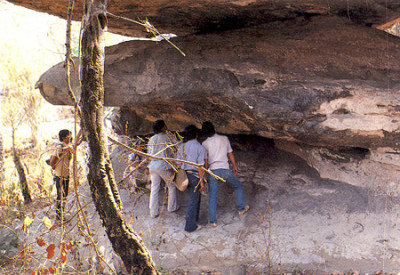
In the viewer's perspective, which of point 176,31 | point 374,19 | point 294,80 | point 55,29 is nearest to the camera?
point 294,80

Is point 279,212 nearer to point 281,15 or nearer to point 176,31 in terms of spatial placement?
point 281,15

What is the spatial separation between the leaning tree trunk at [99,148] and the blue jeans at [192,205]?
8.51 ft

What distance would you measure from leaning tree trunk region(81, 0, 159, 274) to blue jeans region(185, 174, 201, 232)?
259 centimetres

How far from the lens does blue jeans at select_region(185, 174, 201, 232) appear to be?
5758 mm

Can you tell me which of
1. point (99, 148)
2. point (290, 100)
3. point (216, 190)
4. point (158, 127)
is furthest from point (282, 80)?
point (99, 148)

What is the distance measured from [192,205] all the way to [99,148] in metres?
2.83

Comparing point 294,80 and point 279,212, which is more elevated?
point 294,80

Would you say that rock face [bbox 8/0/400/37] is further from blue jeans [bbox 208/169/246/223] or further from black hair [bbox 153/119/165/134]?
blue jeans [bbox 208/169/246/223]

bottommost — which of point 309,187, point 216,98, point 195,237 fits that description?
point 195,237

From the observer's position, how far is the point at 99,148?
123 inches

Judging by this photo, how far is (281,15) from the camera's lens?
5.73 metres

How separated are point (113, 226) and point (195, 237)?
273 cm

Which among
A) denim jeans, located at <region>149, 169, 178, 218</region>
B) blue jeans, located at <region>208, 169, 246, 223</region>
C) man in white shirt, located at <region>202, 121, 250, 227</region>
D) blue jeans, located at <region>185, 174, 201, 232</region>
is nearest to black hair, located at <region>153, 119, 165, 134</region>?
denim jeans, located at <region>149, 169, 178, 218</region>

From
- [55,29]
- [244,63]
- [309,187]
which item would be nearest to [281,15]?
[244,63]
